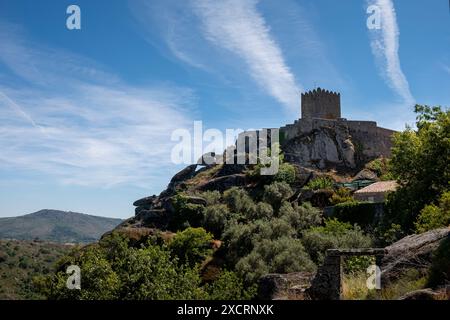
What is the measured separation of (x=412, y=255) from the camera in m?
11.2

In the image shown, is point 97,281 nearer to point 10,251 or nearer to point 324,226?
point 324,226

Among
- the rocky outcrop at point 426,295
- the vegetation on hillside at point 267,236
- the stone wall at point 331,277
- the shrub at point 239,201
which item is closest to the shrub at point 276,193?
the vegetation on hillside at point 267,236

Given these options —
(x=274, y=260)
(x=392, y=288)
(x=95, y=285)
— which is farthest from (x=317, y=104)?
(x=392, y=288)

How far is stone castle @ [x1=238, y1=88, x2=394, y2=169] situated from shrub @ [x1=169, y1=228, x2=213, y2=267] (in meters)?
24.6

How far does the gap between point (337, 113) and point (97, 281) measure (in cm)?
5580

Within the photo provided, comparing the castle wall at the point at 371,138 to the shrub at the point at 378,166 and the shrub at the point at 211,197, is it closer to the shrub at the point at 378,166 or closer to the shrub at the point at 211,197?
the shrub at the point at 378,166

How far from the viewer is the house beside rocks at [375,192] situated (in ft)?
150

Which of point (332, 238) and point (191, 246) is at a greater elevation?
point (332, 238)

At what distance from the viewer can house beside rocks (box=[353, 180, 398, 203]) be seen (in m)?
45.7

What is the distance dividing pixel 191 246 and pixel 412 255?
102 ft

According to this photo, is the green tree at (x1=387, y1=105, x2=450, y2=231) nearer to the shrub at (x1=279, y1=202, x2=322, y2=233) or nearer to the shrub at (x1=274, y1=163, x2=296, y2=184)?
the shrub at (x1=279, y1=202, x2=322, y2=233)

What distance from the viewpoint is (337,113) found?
72.4 meters

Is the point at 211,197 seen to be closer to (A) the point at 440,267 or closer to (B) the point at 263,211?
(B) the point at 263,211
